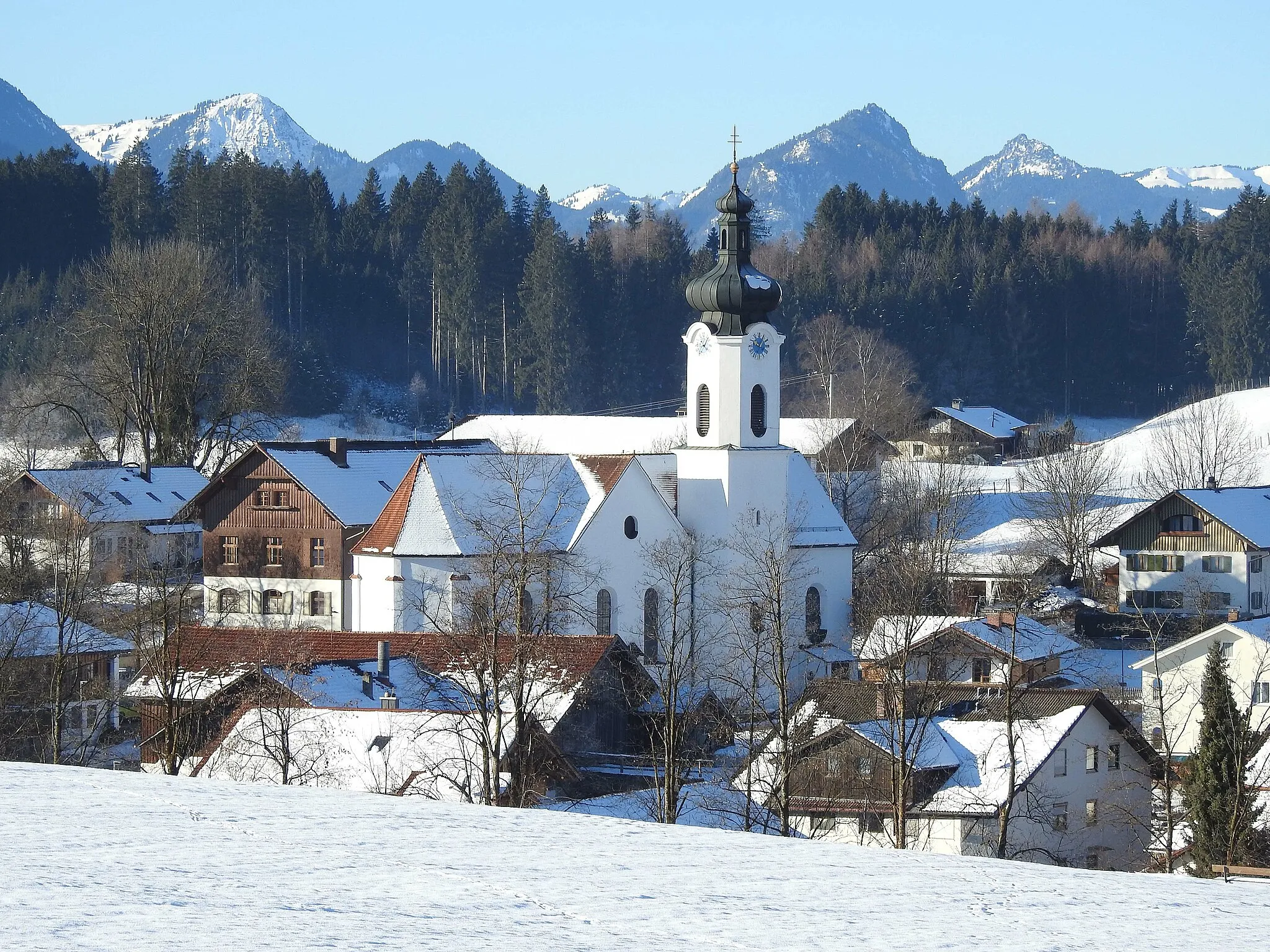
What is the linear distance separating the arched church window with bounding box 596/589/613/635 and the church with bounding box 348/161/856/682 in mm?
42

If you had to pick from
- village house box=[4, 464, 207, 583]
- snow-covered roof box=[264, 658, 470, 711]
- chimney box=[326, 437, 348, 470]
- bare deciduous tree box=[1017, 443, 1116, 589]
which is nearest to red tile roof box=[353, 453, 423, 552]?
snow-covered roof box=[264, 658, 470, 711]

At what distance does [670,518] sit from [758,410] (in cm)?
318

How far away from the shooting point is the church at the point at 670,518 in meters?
43.6

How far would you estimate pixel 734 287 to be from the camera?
152 feet

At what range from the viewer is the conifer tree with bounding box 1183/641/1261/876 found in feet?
92.7

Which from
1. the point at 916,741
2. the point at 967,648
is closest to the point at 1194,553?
the point at 967,648

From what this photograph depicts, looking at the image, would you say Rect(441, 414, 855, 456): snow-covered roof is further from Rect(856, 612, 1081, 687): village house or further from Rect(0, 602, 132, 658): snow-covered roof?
Rect(0, 602, 132, 658): snow-covered roof

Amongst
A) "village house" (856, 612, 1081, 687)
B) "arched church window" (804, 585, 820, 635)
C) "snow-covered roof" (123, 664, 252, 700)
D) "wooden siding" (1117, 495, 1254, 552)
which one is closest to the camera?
"snow-covered roof" (123, 664, 252, 700)

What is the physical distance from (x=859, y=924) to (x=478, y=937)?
3085mm

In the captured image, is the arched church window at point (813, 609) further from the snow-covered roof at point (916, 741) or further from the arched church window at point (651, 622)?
the snow-covered roof at point (916, 741)

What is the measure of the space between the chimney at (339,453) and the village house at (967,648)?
1518cm

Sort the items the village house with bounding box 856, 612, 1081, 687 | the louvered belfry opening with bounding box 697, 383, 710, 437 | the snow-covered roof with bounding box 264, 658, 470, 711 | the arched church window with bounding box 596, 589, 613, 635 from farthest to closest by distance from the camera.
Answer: the louvered belfry opening with bounding box 697, 383, 710, 437, the arched church window with bounding box 596, 589, 613, 635, the village house with bounding box 856, 612, 1081, 687, the snow-covered roof with bounding box 264, 658, 470, 711

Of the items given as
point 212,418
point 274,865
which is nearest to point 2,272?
point 212,418

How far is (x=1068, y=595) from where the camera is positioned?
191 ft
